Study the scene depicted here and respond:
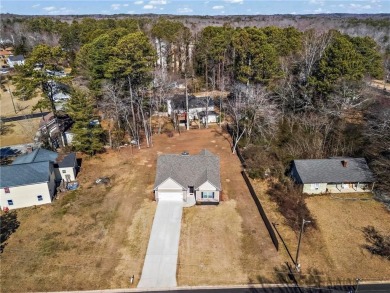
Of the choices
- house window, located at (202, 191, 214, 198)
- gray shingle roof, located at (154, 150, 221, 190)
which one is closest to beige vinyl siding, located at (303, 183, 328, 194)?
gray shingle roof, located at (154, 150, 221, 190)

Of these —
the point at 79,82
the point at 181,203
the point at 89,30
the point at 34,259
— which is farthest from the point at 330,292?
the point at 89,30

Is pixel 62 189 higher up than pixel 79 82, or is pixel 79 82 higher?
pixel 79 82

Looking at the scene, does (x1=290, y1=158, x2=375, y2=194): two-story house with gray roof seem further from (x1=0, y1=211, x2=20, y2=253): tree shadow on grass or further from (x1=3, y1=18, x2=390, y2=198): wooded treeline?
(x1=0, y1=211, x2=20, y2=253): tree shadow on grass

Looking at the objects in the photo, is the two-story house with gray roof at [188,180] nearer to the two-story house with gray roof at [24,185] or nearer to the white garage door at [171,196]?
the white garage door at [171,196]

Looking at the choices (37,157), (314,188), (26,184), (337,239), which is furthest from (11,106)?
(337,239)

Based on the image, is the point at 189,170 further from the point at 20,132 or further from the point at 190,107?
the point at 20,132

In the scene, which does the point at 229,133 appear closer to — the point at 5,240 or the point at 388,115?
the point at 388,115

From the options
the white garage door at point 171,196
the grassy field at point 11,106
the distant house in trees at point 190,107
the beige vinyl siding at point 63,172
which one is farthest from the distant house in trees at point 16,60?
the white garage door at point 171,196
